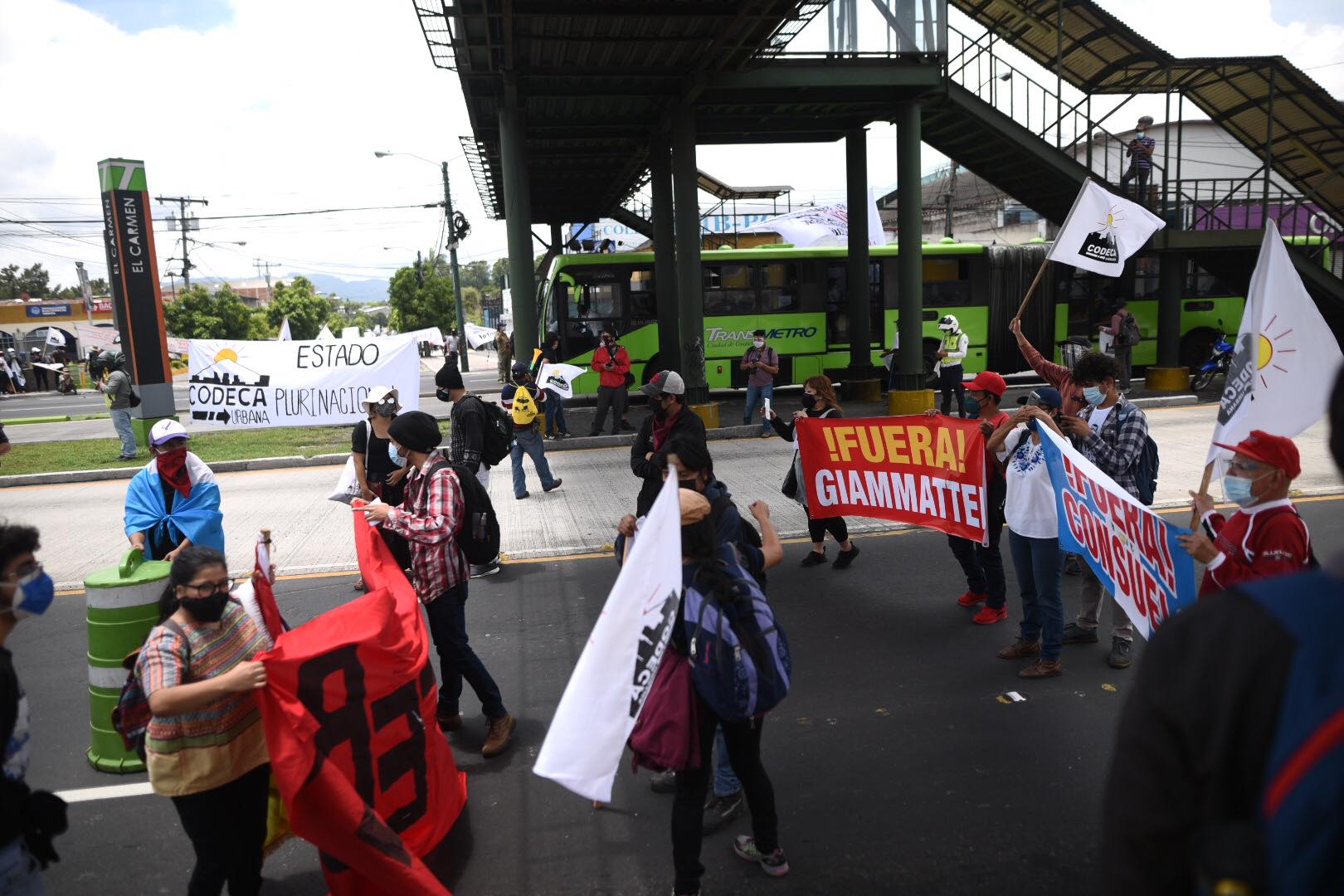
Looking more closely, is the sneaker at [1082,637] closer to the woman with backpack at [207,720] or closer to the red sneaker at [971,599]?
the red sneaker at [971,599]

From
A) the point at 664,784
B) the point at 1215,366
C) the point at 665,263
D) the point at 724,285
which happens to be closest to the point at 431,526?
the point at 664,784

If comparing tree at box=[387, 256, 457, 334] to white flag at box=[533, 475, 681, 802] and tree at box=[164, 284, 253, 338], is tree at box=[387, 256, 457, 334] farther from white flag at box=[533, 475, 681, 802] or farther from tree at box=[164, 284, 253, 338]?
white flag at box=[533, 475, 681, 802]

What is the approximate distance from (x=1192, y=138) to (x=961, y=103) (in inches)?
1447

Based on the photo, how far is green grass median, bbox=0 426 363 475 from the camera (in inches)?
566

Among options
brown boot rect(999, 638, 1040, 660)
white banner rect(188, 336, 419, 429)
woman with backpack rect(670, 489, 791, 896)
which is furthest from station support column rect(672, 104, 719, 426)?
woman with backpack rect(670, 489, 791, 896)

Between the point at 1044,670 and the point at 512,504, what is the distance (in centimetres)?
686

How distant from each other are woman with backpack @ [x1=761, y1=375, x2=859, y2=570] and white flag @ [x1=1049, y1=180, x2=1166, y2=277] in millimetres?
2295

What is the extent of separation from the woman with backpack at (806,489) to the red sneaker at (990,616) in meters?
1.51

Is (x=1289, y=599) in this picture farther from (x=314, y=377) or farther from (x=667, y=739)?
(x=314, y=377)

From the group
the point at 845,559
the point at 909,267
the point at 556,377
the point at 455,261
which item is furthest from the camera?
the point at 455,261

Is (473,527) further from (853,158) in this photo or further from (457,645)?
(853,158)

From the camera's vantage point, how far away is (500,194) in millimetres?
26094

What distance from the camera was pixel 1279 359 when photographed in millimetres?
4652

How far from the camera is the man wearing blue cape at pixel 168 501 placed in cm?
503
